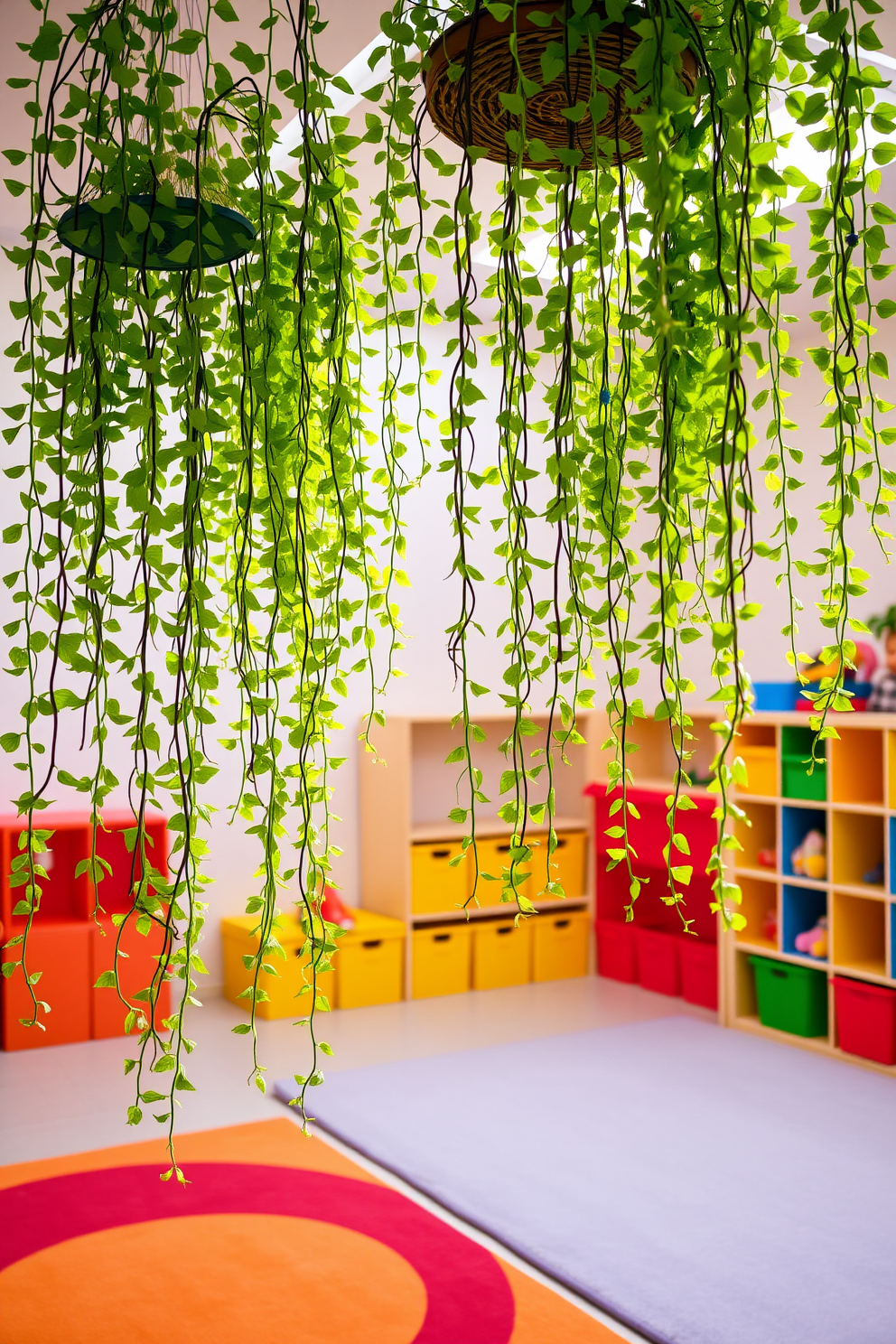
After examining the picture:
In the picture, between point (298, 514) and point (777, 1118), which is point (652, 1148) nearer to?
point (777, 1118)

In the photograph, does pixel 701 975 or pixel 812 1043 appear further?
pixel 701 975

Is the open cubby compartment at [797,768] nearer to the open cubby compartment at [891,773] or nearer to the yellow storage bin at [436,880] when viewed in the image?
the open cubby compartment at [891,773]

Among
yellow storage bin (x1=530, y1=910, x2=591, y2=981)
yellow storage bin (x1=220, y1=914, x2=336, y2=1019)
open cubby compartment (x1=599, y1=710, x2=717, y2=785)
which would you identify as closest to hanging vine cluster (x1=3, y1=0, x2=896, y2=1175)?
yellow storage bin (x1=220, y1=914, x2=336, y2=1019)

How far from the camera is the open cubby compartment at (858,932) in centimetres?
414

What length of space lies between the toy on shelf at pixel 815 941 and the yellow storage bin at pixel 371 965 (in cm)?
162

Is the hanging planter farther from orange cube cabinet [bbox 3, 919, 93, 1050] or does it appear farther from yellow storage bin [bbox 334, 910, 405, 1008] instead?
yellow storage bin [bbox 334, 910, 405, 1008]

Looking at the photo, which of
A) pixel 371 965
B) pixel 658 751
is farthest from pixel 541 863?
pixel 371 965

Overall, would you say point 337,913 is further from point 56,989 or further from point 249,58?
point 249,58

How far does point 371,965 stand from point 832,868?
1.89m

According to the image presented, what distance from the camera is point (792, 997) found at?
14.0 feet

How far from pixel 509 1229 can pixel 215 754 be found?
276cm

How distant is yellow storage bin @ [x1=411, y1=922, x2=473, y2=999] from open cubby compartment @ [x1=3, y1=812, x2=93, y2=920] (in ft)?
4.54

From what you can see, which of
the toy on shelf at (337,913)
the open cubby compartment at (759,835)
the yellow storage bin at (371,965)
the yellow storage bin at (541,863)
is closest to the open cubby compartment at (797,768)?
the open cubby compartment at (759,835)

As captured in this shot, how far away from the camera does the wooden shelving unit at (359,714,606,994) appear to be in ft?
16.6
